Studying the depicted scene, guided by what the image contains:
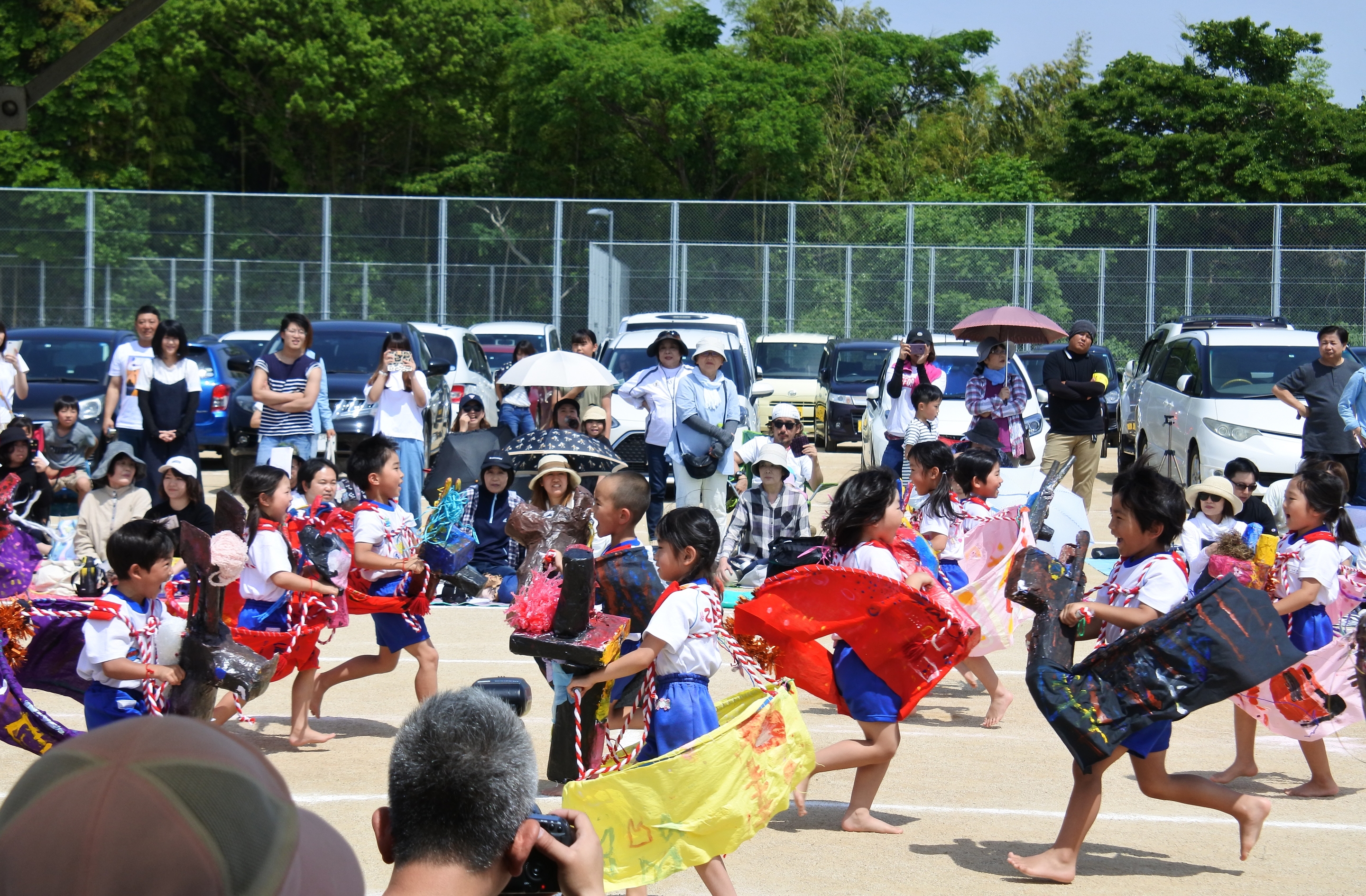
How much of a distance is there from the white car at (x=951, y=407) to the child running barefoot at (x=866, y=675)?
7417 millimetres

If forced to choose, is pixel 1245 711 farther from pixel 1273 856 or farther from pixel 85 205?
pixel 85 205

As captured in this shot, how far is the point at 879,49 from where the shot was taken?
45531 mm

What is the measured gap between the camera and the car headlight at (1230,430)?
13359mm

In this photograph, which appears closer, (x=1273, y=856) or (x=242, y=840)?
(x=242, y=840)

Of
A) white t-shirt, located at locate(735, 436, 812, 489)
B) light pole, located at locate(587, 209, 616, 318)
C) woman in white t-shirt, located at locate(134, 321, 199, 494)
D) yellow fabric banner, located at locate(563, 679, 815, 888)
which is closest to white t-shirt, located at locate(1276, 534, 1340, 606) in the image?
yellow fabric banner, located at locate(563, 679, 815, 888)

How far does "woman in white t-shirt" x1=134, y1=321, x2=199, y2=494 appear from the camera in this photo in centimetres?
1149

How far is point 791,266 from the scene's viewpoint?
2462 centimetres

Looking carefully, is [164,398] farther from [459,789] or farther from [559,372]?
[459,789]

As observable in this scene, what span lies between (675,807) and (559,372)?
892 cm

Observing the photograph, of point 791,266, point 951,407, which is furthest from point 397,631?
point 791,266

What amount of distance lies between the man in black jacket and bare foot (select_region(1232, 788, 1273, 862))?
8729 millimetres

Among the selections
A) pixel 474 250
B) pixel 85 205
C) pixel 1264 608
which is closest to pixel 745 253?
pixel 474 250

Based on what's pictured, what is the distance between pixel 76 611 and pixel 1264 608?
4.09 metres

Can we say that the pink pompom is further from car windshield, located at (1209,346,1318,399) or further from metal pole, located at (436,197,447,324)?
metal pole, located at (436,197,447,324)
